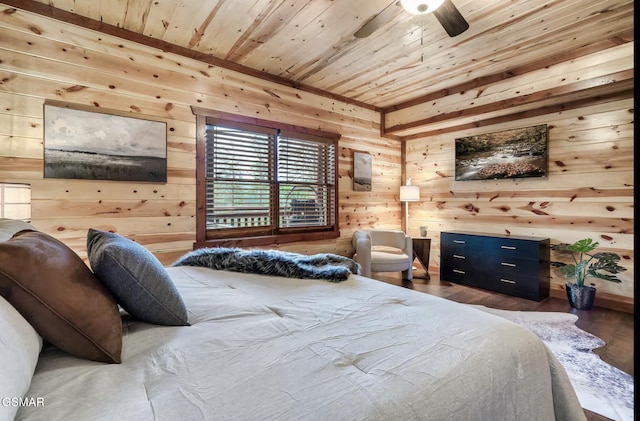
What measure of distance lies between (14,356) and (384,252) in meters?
3.68

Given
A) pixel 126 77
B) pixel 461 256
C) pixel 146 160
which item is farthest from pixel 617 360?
pixel 126 77

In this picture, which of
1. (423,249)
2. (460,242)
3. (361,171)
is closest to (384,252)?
(423,249)

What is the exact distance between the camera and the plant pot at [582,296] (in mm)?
3062

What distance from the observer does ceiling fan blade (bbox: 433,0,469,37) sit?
194 cm

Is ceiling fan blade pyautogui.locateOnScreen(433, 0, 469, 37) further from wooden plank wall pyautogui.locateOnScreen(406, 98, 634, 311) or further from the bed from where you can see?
wooden plank wall pyautogui.locateOnScreen(406, 98, 634, 311)

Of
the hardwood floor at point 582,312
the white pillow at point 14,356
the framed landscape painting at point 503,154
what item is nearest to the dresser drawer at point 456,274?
the hardwood floor at point 582,312

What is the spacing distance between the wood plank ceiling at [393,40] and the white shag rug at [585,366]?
2260 mm

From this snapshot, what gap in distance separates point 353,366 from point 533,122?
13.9 ft

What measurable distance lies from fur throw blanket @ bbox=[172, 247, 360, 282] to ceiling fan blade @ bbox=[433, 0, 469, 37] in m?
1.76

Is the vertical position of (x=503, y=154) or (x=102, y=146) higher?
(x=503, y=154)

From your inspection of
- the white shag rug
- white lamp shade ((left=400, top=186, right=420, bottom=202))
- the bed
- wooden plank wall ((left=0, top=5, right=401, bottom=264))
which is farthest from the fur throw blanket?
white lamp shade ((left=400, top=186, right=420, bottom=202))

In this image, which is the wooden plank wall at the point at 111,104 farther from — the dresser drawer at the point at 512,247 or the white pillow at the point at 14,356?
the dresser drawer at the point at 512,247

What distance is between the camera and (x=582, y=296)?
308 cm

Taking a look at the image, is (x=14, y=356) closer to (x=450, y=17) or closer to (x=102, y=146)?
(x=102, y=146)
